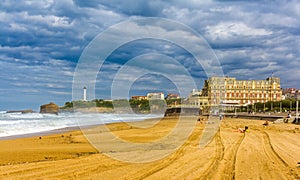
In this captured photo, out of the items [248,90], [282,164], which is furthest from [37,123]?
[248,90]

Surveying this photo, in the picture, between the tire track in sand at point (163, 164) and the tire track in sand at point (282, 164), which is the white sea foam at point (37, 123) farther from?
the tire track in sand at point (282, 164)

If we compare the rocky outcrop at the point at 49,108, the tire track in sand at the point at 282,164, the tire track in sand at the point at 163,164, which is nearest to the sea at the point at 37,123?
the tire track in sand at the point at 163,164

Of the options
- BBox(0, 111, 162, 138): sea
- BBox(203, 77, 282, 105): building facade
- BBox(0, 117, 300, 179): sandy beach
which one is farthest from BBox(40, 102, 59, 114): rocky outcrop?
BBox(0, 117, 300, 179): sandy beach

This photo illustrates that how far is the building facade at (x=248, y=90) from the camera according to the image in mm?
136375

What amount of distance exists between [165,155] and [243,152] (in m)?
3.28

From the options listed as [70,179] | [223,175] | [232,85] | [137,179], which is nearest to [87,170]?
[70,179]

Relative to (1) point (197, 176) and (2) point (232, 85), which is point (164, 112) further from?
→ (1) point (197, 176)

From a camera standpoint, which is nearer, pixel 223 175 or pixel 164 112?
pixel 223 175

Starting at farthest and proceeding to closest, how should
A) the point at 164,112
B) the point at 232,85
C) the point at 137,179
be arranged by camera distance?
the point at 232,85 < the point at 164,112 < the point at 137,179

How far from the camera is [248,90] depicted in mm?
139625

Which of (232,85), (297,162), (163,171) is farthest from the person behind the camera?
(232,85)

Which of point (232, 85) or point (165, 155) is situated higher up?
point (232, 85)

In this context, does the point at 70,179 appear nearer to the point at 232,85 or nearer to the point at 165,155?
the point at 165,155

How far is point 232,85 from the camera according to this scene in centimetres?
13988
